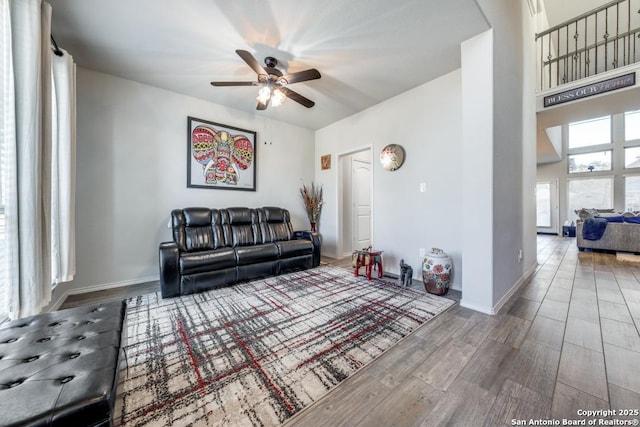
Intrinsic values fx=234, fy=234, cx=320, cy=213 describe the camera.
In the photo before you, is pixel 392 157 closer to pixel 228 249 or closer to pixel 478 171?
pixel 478 171

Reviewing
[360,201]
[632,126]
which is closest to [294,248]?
[360,201]

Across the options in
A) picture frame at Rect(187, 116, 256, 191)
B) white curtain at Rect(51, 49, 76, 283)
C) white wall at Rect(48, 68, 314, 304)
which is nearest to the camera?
white curtain at Rect(51, 49, 76, 283)

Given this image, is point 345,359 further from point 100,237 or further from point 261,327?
point 100,237

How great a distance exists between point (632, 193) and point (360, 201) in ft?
28.3

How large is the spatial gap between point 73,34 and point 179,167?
1602mm

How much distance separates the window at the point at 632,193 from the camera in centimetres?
687

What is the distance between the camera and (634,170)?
6.88 metres

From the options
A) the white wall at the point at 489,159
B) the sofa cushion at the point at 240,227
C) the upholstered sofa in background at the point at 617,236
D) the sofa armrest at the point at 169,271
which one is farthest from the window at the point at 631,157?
the sofa armrest at the point at 169,271

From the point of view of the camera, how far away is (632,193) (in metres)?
6.94

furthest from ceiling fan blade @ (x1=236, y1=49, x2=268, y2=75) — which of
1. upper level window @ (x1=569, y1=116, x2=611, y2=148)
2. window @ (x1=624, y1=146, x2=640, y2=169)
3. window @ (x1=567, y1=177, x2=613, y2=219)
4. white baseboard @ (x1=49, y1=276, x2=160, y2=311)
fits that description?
window @ (x1=624, y1=146, x2=640, y2=169)

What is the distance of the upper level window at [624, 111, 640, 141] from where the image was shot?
22.7ft

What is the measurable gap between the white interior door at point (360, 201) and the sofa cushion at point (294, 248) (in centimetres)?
155

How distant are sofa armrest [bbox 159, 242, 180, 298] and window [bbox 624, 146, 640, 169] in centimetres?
1183

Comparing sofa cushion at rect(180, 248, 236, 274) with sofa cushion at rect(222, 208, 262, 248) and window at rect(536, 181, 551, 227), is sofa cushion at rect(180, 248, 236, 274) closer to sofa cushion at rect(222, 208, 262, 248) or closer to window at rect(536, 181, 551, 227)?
sofa cushion at rect(222, 208, 262, 248)
